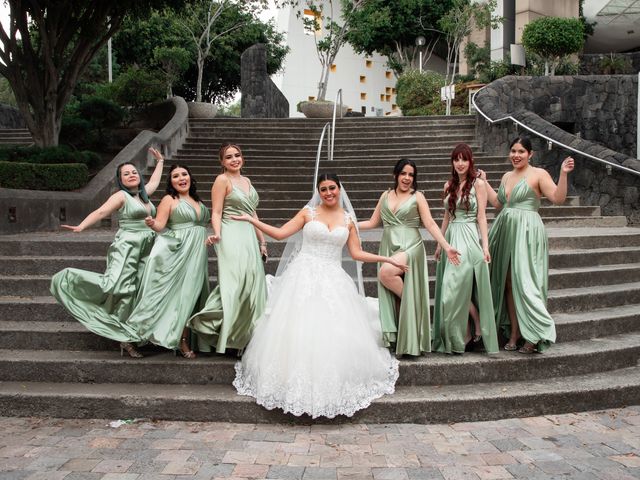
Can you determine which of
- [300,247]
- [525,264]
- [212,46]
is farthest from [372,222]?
[212,46]

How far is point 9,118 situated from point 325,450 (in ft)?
66.9

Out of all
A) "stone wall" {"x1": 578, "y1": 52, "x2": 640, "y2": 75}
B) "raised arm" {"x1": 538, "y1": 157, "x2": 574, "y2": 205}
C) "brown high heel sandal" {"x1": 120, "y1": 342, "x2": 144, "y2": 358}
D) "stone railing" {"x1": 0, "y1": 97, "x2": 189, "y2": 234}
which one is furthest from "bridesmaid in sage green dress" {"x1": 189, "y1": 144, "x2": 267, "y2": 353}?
"stone wall" {"x1": 578, "y1": 52, "x2": 640, "y2": 75}

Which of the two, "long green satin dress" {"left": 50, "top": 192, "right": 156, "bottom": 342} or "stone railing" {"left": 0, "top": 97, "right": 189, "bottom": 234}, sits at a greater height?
"stone railing" {"left": 0, "top": 97, "right": 189, "bottom": 234}

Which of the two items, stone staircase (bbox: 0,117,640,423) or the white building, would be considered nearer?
stone staircase (bbox: 0,117,640,423)

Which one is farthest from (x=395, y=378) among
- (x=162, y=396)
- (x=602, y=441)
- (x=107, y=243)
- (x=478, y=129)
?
(x=478, y=129)

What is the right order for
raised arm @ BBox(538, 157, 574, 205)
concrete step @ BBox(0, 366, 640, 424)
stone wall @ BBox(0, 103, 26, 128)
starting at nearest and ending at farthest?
concrete step @ BBox(0, 366, 640, 424)
raised arm @ BBox(538, 157, 574, 205)
stone wall @ BBox(0, 103, 26, 128)

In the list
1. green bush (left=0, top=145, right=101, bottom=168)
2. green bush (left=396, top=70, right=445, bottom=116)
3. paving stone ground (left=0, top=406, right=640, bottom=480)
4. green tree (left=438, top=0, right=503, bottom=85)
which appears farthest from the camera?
green tree (left=438, top=0, right=503, bottom=85)

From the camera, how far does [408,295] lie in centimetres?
462

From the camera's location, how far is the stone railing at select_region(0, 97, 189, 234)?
8000 millimetres

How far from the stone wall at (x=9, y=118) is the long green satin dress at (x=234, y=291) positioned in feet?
60.4

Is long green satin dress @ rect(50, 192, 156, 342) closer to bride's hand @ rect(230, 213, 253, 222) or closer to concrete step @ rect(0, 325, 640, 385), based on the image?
concrete step @ rect(0, 325, 640, 385)

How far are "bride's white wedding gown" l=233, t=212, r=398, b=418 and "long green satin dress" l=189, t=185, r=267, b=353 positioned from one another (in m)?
0.14

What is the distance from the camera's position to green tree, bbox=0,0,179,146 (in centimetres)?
1118

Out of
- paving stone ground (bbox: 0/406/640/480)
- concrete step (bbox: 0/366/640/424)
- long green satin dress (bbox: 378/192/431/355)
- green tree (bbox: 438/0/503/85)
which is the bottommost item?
paving stone ground (bbox: 0/406/640/480)
